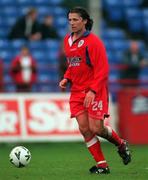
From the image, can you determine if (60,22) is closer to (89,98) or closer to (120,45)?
(120,45)

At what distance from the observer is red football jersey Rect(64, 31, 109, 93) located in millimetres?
9762

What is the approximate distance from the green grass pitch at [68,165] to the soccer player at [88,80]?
41 cm

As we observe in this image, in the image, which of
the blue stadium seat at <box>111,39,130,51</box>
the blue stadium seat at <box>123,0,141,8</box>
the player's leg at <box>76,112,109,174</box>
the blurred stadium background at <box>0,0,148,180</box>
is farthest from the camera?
the blue stadium seat at <box>123,0,141,8</box>

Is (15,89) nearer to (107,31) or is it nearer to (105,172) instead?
(107,31)

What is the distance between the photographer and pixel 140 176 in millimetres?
9852

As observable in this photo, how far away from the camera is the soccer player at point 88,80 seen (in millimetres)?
9781

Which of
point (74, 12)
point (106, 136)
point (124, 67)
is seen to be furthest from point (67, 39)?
point (124, 67)

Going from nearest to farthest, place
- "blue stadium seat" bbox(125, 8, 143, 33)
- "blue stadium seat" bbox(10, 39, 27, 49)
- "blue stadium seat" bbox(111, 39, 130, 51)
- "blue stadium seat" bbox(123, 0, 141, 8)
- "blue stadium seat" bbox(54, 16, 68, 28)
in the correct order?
1. "blue stadium seat" bbox(10, 39, 27, 49)
2. "blue stadium seat" bbox(111, 39, 130, 51)
3. "blue stadium seat" bbox(54, 16, 68, 28)
4. "blue stadium seat" bbox(125, 8, 143, 33)
5. "blue stadium seat" bbox(123, 0, 141, 8)

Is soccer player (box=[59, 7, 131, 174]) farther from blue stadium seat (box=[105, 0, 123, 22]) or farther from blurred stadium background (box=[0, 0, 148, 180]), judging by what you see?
blue stadium seat (box=[105, 0, 123, 22])

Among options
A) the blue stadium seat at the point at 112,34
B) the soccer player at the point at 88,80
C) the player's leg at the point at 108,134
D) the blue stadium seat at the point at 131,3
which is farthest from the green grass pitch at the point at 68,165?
the blue stadium seat at the point at 131,3

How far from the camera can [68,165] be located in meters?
11.5

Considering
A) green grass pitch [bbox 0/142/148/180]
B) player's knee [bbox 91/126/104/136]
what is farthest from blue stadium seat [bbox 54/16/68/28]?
player's knee [bbox 91/126/104/136]

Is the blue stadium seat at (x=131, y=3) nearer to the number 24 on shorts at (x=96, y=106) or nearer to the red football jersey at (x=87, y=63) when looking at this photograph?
the red football jersey at (x=87, y=63)

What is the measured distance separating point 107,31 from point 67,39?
1162cm
